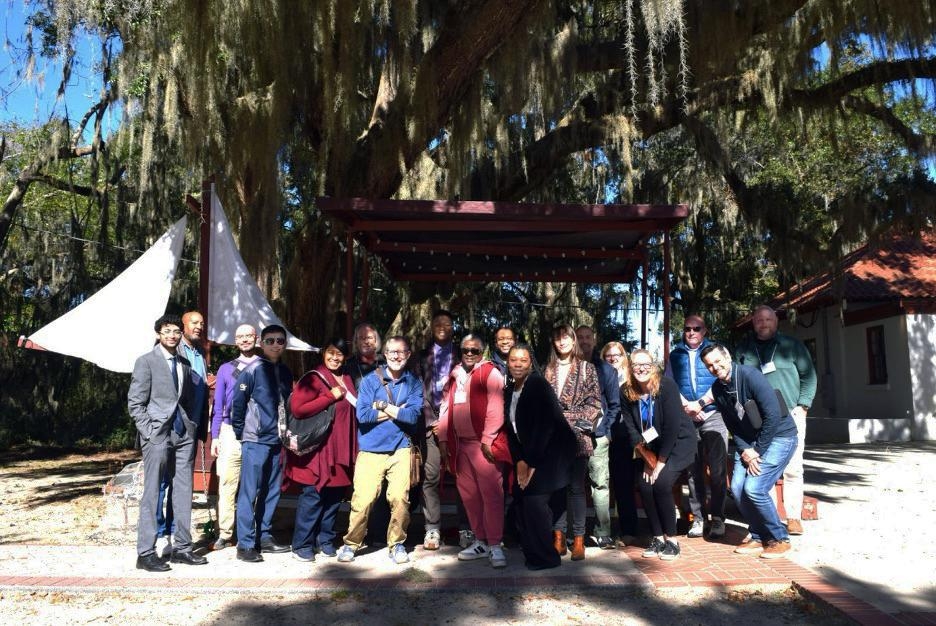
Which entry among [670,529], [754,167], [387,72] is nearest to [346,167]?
[387,72]

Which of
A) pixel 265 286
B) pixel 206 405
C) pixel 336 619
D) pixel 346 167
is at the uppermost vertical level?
pixel 346 167

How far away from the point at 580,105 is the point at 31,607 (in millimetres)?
8796

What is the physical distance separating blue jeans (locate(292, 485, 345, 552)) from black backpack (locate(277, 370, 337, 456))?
0.31 meters

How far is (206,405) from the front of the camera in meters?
5.53

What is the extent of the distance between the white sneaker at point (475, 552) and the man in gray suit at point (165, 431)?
1.74 m

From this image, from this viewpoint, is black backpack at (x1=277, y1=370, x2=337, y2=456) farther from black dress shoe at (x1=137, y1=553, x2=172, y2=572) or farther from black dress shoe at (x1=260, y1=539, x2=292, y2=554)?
black dress shoe at (x1=137, y1=553, x2=172, y2=572)

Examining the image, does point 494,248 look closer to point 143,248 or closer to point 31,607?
point 31,607

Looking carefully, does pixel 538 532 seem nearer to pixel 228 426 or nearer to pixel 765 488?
pixel 765 488

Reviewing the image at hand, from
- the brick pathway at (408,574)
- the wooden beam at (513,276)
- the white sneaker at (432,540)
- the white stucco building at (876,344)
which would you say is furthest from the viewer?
the white stucco building at (876,344)

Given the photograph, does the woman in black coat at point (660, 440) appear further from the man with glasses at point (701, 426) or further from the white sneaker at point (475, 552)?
the white sneaker at point (475, 552)

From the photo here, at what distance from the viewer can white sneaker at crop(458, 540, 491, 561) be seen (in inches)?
212

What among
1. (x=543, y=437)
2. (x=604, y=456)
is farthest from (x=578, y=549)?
(x=543, y=437)

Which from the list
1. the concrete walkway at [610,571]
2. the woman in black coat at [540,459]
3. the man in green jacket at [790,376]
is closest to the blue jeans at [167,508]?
the concrete walkway at [610,571]

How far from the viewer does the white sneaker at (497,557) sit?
514 cm
